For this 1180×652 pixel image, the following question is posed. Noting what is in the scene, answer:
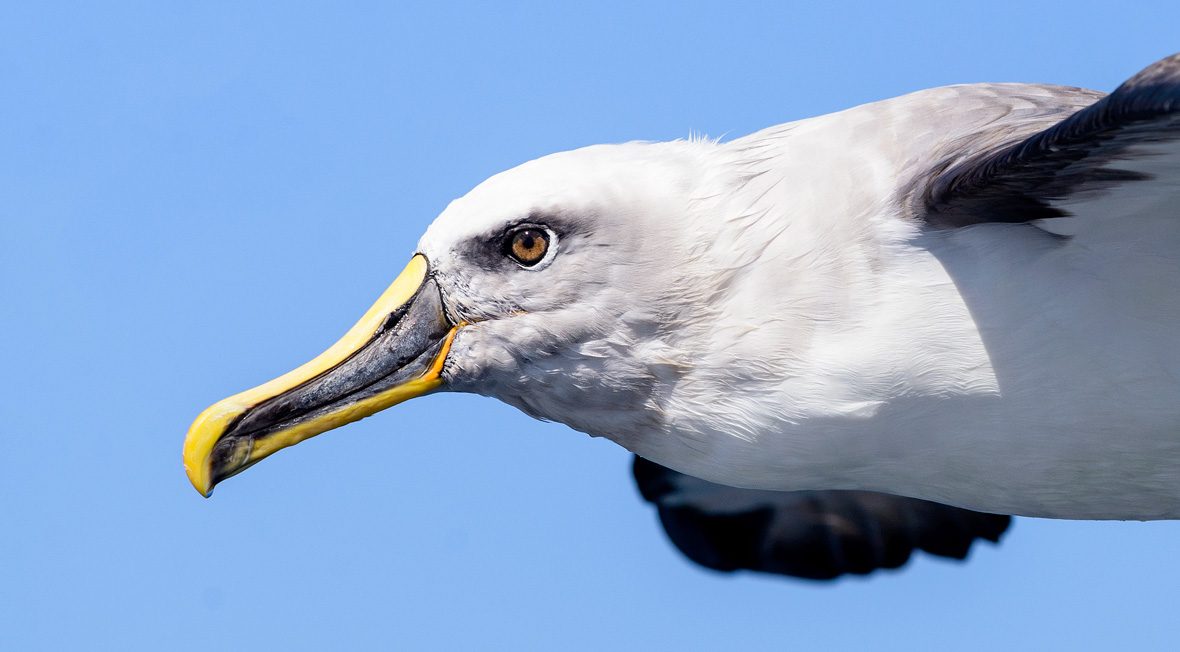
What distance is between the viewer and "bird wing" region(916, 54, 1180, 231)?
509 centimetres

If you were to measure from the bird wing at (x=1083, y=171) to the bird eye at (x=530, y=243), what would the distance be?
1.39 m

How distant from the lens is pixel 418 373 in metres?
6.59

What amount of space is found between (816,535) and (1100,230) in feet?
11.0

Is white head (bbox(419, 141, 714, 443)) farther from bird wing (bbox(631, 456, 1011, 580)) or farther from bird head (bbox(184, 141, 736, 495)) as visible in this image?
bird wing (bbox(631, 456, 1011, 580))

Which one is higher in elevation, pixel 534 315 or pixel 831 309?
pixel 534 315

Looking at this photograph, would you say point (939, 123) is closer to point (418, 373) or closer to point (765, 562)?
point (418, 373)

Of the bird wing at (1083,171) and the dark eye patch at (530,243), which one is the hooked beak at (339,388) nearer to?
the dark eye patch at (530,243)

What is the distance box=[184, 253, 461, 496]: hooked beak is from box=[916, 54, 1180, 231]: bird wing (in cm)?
196

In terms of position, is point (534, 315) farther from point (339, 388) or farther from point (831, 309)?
point (831, 309)

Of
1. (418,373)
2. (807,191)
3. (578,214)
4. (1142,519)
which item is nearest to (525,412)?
(418,373)

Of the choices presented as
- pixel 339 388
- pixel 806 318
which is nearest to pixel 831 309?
pixel 806 318

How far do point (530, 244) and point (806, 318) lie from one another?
3.50 feet

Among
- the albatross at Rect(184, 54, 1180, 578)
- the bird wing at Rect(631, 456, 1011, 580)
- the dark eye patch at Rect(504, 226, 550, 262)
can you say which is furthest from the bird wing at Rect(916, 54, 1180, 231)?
the bird wing at Rect(631, 456, 1011, 580)

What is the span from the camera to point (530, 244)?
20.6ft
